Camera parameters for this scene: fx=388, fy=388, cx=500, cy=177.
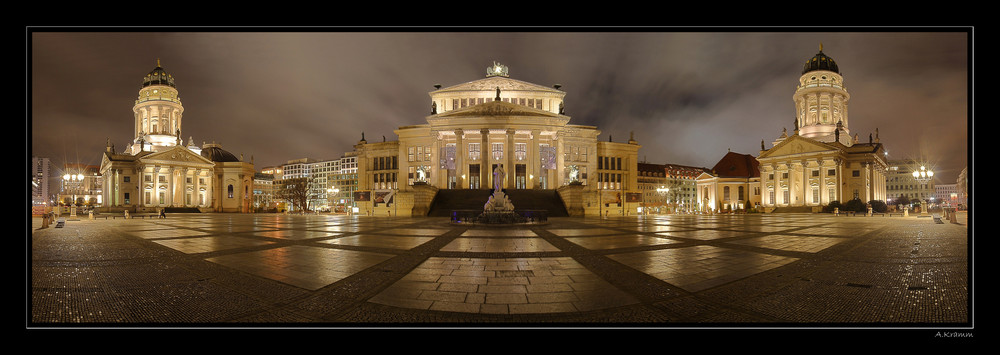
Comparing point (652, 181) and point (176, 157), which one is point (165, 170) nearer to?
point (176, 157)

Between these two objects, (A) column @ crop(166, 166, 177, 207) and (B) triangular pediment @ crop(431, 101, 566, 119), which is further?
(A) column @ crop(166, 166, 177, 207)

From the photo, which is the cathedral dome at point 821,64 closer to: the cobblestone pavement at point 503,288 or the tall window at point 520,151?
the tall window at point 520,151

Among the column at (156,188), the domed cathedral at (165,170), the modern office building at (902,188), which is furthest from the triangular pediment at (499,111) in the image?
the modern office building at (902,188)

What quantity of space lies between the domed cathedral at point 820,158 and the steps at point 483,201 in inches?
1652

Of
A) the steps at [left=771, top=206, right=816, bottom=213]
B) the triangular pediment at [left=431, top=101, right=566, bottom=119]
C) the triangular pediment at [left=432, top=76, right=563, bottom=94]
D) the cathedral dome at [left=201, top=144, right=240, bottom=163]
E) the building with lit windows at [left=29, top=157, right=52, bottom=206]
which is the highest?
the triangular pediment at [left=432, top=76, right=563, bottom=94]

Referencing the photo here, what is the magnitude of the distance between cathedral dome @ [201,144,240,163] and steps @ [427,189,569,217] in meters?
63.1

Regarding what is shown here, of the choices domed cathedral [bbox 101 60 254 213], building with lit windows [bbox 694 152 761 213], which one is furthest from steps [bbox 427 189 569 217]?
domed cathedral [bbox 101 60 254 213]

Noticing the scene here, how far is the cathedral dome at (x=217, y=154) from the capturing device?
79.6 m

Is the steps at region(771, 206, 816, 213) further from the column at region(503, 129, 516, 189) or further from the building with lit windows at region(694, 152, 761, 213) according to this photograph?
the column at region(503, 129, 516, 189)

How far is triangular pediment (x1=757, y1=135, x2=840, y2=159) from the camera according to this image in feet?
189

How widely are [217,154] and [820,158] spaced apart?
108521 mm

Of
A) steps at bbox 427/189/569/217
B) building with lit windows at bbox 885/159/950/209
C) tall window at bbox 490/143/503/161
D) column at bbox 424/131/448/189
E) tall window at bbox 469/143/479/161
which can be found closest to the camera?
steps at bbox 427/189/569/217

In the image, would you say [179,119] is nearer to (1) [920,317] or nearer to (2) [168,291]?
(2) [168,291]

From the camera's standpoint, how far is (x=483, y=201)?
39.0 meters
